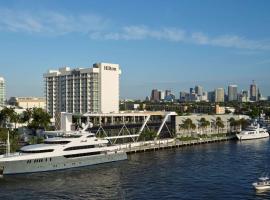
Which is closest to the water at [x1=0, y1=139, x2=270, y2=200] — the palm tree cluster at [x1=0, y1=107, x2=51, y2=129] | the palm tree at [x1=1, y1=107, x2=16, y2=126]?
the palm tree cluster at [x1=0, y1=107, x2=51, y2=129]

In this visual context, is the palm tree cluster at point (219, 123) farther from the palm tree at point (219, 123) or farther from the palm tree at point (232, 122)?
the palm tree at point (232, 122)

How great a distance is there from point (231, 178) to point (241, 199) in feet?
32.6

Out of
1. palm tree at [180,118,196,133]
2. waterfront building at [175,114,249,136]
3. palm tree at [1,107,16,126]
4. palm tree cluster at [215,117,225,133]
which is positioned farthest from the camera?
palm tree cluster at [215,117,225,133]

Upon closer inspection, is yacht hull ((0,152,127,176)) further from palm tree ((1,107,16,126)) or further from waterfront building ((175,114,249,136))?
palm tree ((1,107,16,126))

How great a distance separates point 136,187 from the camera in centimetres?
4956

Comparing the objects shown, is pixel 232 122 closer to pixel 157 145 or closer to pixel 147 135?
pixel 147 135

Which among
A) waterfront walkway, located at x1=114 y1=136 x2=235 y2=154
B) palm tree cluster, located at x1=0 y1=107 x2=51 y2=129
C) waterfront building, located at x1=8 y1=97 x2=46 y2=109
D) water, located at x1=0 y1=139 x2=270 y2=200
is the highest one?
waterfront building, located at x1=8 y1=97 x2=46 y2=109

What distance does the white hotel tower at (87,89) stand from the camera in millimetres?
135125

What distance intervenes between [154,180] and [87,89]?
86.0 meters

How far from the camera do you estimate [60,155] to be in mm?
62656

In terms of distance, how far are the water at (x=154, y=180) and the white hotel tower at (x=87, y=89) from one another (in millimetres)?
62875

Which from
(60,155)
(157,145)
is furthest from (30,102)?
(60,155)

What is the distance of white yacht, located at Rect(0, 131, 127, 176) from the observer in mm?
59297

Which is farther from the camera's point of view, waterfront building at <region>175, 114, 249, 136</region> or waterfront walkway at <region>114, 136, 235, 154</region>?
waterfront building at <region>175, 114, 249, 136</region>
